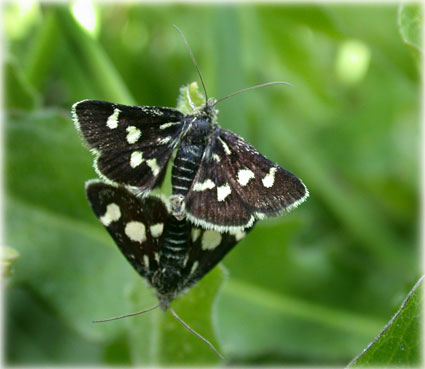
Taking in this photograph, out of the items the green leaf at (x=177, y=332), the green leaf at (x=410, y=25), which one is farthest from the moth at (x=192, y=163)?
the green leaf at (x=410, y=25)

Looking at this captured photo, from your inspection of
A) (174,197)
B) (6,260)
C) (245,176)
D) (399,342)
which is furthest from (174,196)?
(399,342)

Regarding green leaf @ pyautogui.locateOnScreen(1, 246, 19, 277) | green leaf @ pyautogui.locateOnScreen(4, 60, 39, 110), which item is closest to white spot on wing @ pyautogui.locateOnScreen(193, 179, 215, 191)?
green leaf @ pyautogui.locateOnScreen(1, 246, 19, 277)

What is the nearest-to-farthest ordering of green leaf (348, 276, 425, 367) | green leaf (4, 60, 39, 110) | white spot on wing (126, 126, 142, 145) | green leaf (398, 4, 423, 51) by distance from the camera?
green leaf (348, 276, 425, 367) → green leaf (398, 4, 423, 51) → white spot on wing (126, 126, 142, 145) → green leaf (4, 60, 39, 110)

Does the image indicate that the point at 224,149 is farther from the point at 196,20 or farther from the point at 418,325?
the point at 196,20

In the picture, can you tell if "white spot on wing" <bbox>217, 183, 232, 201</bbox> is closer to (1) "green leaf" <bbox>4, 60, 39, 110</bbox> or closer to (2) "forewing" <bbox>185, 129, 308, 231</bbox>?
(2) "forewing" <bbox>185, 129, 308, 231</bbox>

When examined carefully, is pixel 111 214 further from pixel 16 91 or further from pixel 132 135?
pixel 16 91

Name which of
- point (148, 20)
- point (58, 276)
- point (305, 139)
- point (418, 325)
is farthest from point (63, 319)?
point (148, 20)
